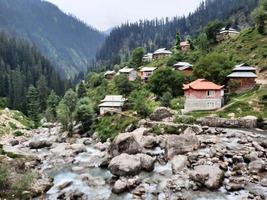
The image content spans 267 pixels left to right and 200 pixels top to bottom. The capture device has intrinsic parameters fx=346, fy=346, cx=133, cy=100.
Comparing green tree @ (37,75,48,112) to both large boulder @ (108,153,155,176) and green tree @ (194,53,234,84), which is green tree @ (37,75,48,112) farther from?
large boulder @ (108,153,155,176)

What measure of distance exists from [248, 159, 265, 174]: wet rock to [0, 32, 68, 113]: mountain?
3747 inches

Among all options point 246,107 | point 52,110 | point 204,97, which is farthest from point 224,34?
point 246,107

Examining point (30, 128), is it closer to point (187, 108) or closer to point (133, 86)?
point (133, 86)

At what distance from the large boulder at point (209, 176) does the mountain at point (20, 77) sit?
93.6 meters

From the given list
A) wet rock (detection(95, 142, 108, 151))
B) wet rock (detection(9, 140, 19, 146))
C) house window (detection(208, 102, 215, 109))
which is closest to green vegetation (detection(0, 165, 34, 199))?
wet rock (detection(95, 142, 108, 151))

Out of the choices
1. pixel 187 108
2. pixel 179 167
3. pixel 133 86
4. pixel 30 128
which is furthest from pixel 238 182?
pixel 30 128

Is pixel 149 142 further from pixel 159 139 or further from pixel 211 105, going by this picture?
pixel 211 105

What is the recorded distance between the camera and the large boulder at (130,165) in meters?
44.6

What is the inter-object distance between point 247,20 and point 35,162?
173 m

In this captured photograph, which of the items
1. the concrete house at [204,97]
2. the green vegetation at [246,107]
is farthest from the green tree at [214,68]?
the green vegetation at [246,107]

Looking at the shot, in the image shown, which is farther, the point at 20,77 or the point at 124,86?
the point at 20,77

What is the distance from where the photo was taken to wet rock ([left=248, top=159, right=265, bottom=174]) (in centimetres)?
4147

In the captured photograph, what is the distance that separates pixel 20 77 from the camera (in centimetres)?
14925

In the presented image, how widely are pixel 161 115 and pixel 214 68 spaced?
21685 mm
